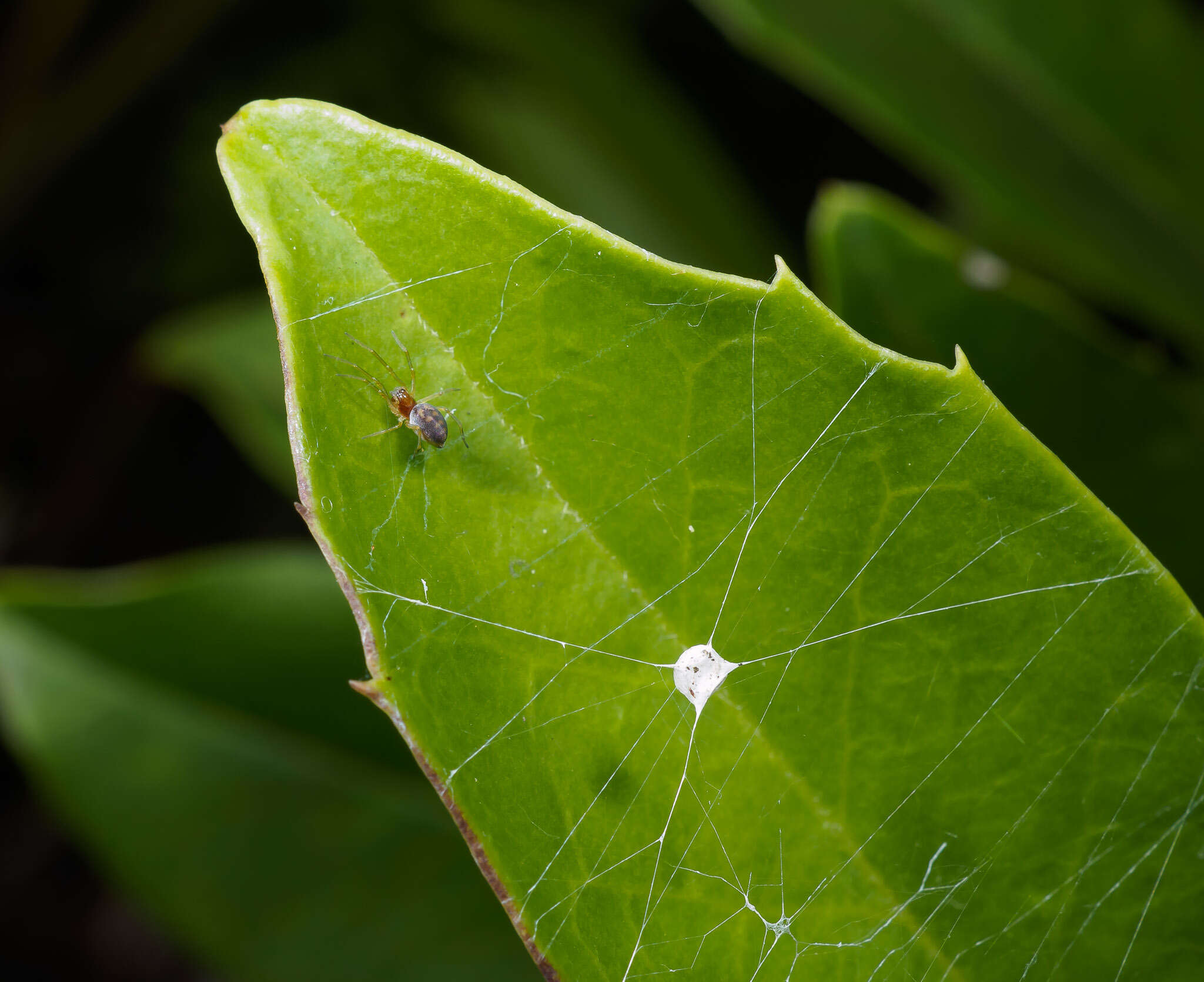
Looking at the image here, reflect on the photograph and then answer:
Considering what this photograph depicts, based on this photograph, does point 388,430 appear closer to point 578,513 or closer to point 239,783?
point 578,513

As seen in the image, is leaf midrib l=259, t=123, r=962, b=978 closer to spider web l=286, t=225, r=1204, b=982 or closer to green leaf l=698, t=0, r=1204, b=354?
spider web l=286, t=225, r=1204, b=982

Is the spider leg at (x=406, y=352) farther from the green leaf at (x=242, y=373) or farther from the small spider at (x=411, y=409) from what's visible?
the green leaf at (x=242, y=373)

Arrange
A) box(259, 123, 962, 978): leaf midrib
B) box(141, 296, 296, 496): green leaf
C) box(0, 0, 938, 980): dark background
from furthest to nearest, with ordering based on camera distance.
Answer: box(0, 0, 938, 980): dark background, box(141, 296, 296, 496): green leaf, box(259, 123, 962, 978): leaf midrib

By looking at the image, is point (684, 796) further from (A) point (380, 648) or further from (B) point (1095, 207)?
(B) point (1095, 207)

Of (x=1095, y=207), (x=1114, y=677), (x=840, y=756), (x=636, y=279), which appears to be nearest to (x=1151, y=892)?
(x=1114, y=677)

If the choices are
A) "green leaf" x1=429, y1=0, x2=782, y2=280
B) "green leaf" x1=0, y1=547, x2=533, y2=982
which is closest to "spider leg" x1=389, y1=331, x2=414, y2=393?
"green leaf" x1=0, y1=547, x2=533, y2=982
